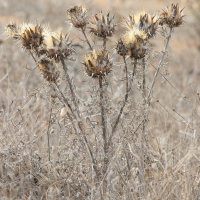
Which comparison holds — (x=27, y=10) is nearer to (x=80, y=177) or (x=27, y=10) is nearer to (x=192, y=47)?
(x=192, y=47)

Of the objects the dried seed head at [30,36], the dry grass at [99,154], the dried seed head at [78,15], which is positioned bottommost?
the dry grass at [99,154]

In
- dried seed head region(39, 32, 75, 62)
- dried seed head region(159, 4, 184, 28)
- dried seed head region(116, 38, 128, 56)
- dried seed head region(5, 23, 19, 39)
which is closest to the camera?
dried seed head region(39, 32, 75, 62)

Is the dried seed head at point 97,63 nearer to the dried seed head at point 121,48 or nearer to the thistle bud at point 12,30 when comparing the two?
the dried seed head at point 121,48

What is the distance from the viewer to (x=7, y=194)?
81.5 inches

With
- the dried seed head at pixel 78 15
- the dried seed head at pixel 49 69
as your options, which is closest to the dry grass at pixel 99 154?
the dried seed head at pixel 49 69

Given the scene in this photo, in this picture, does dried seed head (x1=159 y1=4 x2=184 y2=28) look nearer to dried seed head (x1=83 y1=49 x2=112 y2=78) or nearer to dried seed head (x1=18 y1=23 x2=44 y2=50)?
dried seed head (x1=83 y1=49 x2=112 y2=78)

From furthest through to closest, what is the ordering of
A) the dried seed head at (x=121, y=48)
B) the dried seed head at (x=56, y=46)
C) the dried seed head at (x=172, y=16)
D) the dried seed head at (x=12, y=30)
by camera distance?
the dried seed head at (x=172, y=16) < the dried seed head at (x=12, y=30) < the dried seed head at (x=121, y=48) < the dried seed head at (x=56, y=46)

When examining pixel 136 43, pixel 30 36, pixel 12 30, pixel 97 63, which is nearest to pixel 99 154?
pixel 97 63

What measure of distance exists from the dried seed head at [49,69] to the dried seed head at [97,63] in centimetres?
24

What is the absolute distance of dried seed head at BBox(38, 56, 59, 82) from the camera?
1868 millimetres

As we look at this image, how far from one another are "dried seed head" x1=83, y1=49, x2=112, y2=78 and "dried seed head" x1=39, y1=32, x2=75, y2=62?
154 mm

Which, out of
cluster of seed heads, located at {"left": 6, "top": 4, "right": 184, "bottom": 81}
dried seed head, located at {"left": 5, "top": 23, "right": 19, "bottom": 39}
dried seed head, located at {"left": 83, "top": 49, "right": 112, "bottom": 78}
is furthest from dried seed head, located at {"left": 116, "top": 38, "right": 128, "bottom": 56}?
dried seed head, located at {"left": 5, "top": 23, "right": 19, "bottom": 39}

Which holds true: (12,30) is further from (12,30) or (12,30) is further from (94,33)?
(94,33)

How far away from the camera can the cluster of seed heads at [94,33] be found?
1.82 meters
